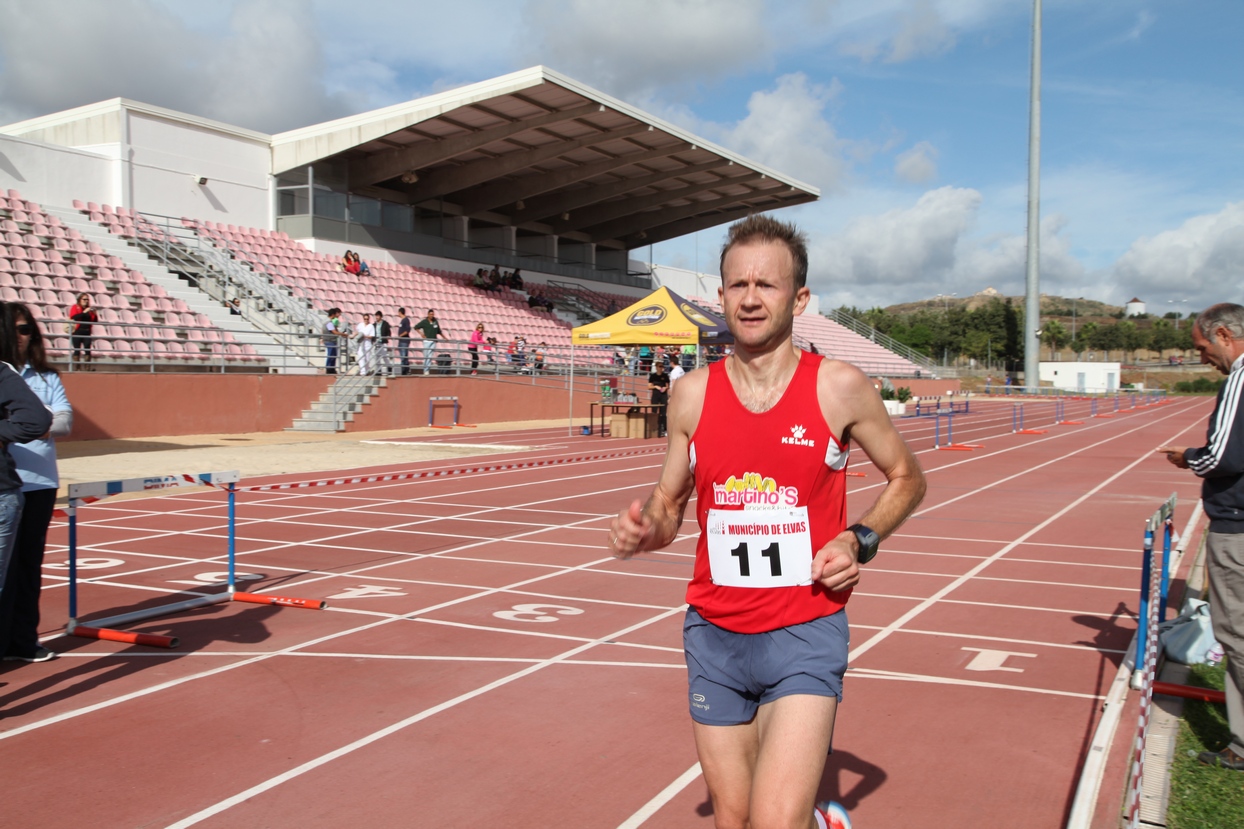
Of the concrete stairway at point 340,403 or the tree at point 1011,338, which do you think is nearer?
the concrete stairway at point 340,403

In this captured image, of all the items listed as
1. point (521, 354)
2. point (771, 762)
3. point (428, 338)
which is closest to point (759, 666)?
point (771, 762)

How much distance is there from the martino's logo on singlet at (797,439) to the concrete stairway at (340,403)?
70.6 feet

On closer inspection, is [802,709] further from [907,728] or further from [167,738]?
[167,738]

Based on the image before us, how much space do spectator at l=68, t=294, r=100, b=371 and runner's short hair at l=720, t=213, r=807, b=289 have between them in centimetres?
1906

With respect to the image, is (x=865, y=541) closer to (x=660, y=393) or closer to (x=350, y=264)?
(x=660, y=393)

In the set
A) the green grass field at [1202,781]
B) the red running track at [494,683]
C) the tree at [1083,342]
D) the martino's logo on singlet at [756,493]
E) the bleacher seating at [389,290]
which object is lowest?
the green grass field at [1202,781]

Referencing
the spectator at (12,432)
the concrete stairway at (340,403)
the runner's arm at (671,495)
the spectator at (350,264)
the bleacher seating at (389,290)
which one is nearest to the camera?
the runner's arm at (671,495)

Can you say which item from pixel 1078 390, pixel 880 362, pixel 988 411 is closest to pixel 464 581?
pixel 988 411

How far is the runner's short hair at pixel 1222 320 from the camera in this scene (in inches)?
176

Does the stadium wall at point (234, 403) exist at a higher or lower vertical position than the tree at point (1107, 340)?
lower

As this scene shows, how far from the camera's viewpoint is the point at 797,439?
8.53ft

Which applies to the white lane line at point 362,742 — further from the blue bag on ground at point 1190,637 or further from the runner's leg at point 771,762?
the blue bag on ground at point 1190,637

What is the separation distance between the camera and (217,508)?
39.0ft

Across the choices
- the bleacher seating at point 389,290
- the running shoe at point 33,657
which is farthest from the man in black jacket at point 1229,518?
the bleacher seating at point 389,290
